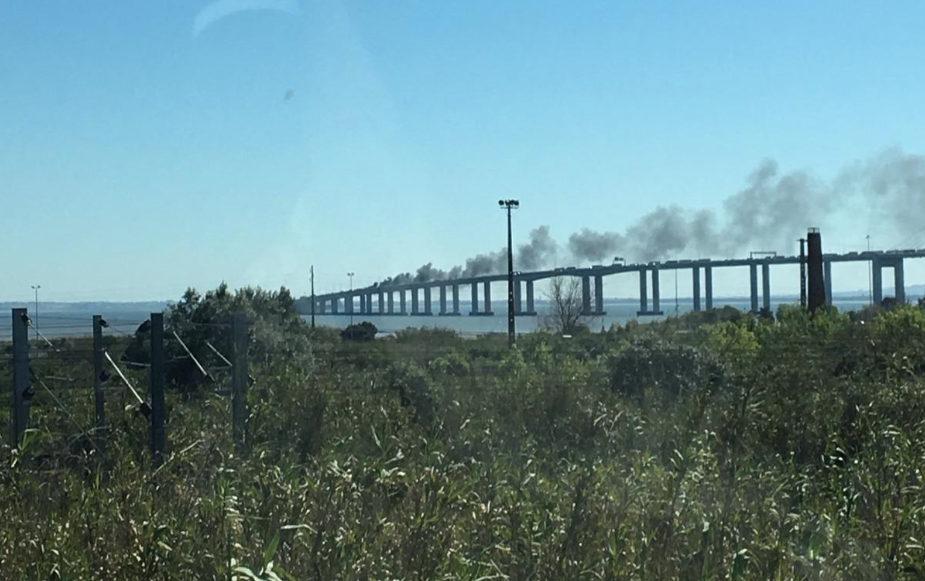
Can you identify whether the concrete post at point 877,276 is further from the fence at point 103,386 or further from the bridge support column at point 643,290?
the fence at point 103,386

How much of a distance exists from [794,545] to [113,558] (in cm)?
235

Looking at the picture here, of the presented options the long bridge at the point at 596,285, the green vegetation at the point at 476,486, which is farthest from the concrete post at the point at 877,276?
the green vegetation at the point at 476,486

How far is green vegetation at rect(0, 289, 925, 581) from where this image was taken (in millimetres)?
3828

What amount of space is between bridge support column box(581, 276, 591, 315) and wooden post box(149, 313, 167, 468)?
4506cm

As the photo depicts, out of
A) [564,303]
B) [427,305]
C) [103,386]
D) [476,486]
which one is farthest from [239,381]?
[427,305]

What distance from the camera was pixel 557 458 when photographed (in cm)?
645

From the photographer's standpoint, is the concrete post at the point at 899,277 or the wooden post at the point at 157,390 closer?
the wooden post at the point at 157,390

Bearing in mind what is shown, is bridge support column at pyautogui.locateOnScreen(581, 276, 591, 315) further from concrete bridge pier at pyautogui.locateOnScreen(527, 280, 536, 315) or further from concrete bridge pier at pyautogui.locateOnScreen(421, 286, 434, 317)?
concrete bridge pier at pyautogui.locateOnScreen(421, 286, 434, 317)

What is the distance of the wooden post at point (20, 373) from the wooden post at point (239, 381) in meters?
1.19

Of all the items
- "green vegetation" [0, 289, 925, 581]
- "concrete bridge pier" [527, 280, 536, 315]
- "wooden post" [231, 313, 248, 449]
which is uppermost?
"concrete bridge pier" [527, 280, 536, 315]

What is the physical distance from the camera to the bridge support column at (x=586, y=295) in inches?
2133

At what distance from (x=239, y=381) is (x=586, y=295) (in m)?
50.4

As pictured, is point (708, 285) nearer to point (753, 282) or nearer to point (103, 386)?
point (753, 282)

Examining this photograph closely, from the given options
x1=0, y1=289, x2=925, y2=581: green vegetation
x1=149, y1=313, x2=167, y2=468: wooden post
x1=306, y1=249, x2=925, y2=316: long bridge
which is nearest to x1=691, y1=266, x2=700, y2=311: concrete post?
x1=306, y1=249, x2=925, y2=316: long bridge
